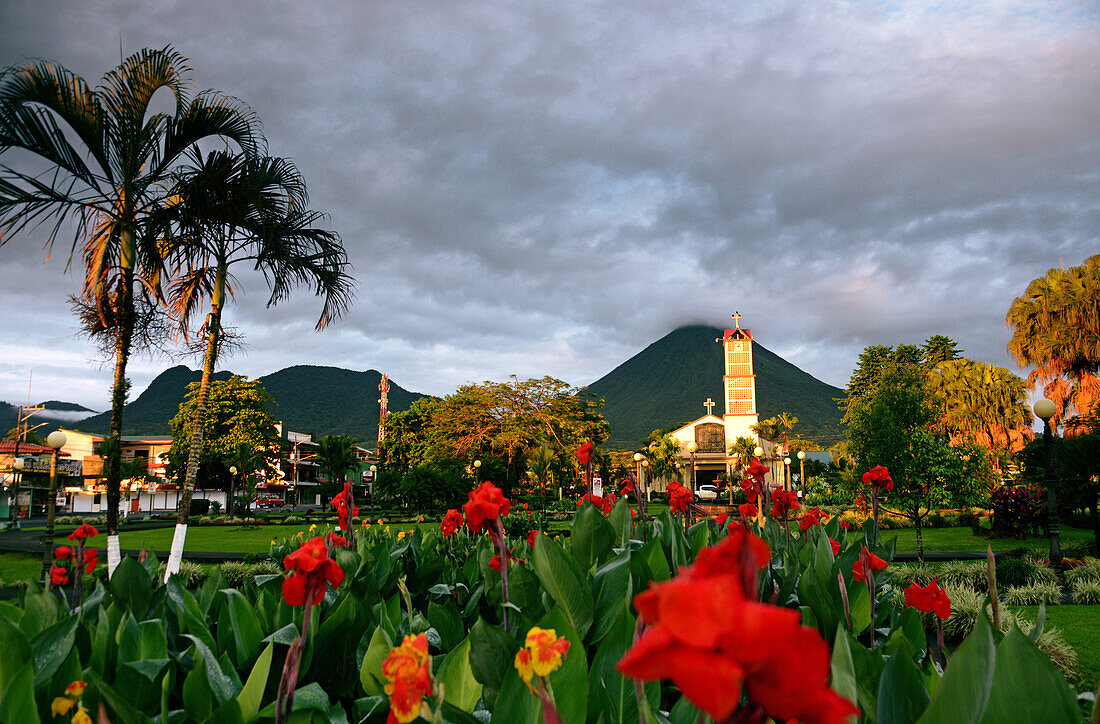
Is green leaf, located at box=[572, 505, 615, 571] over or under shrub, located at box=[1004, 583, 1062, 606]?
over

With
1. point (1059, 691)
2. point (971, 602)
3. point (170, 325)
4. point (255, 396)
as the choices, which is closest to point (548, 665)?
point (1059, 691)

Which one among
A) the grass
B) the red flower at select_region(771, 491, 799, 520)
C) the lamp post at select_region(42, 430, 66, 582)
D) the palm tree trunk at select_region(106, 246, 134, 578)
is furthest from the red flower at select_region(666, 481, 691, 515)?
the lamp post at select_region(42, 430, 66, 582)

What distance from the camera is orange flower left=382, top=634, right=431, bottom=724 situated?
2.49 ft

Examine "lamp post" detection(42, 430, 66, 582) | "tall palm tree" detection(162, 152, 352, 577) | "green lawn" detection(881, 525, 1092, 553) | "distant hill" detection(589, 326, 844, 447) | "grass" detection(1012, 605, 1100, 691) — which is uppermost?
"distant hill" detection(589, 326, 844, 447)

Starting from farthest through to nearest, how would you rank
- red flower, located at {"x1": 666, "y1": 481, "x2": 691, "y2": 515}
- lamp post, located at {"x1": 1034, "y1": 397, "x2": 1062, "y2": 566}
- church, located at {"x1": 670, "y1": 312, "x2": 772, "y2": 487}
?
church, located at {"x1": 670, "y1": 312, "x2": 772, "y2": 487}
lamp post, located at {"x1": 1034, "y1": 397, "x2": 1062, "y2": 566}
red flower, located at {"x1": 666, "y1": 481, "x2": 691, "y2": 515}

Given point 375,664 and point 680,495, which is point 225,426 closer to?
point 680,495

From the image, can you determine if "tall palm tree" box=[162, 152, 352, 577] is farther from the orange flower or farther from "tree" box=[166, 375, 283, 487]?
"tree" box=[166, 375, 283, 487]

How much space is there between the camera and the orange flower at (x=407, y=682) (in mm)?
758

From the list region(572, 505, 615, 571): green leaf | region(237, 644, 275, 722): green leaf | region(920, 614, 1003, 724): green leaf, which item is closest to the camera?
region(920, 614, 1003, 724): green leaf

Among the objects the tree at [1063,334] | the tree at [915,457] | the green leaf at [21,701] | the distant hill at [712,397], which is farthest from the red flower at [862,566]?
the distant hill at [712,397]

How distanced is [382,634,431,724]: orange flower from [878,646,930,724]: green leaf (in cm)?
76

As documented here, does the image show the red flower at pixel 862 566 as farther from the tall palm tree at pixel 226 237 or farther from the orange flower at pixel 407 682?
the tall palm tree at pixel 226 237

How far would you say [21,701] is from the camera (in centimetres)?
108

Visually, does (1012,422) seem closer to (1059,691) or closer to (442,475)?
(442,475)
